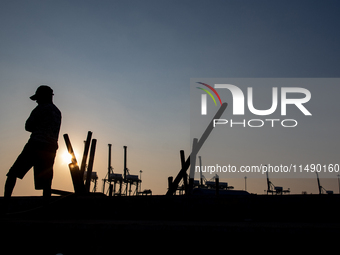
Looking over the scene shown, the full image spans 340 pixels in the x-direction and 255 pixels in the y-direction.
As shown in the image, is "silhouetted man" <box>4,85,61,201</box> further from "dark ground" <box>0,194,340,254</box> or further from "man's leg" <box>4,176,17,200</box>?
"dark ground" <box>0,194,340,254</box>

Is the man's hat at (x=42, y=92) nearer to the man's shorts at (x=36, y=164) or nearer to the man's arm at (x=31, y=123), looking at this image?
the man's arm at (x=31, y=123)

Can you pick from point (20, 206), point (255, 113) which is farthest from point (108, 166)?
point (20, 206)

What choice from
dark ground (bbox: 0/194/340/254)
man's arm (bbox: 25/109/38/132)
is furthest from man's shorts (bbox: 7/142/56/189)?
dark ground (bbox: 0/194/340/254)

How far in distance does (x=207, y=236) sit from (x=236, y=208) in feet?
6.44

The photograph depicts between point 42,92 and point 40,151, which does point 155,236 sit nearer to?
point 40,151

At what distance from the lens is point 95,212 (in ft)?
14.7

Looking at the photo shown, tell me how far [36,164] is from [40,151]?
19 centimetres

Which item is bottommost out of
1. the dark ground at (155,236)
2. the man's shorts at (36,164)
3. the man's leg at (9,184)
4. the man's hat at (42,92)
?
the dark ground at (155,236)

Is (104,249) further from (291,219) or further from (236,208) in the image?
(291,219)

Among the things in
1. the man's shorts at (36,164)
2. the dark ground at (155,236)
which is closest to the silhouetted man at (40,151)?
the man's shorts at (36,164)

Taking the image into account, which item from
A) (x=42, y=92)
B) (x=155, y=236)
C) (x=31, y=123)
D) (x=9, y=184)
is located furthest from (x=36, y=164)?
(x=155, y=236)

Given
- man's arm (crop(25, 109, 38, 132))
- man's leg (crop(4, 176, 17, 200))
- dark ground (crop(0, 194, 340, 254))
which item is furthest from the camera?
man's arm (crop(25, 109, 38, 132))

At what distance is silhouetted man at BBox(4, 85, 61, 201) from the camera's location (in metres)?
3.92

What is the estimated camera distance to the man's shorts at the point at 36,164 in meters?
3.92
